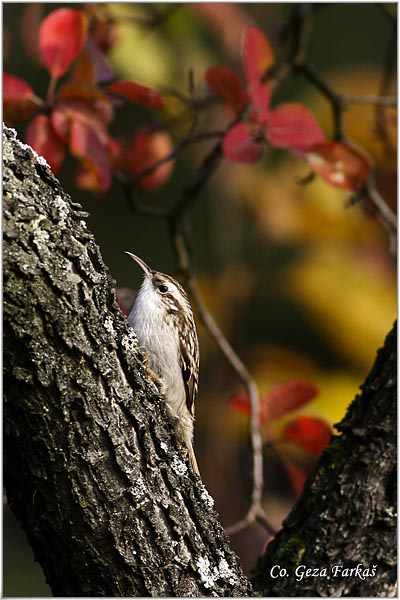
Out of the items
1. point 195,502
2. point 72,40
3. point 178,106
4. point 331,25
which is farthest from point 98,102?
point 331,25

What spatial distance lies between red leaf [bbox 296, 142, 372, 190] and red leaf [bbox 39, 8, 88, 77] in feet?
3.40

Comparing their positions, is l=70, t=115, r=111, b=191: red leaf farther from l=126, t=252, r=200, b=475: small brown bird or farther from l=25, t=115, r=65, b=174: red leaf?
l=126, t=252, r=200, b=475: small brown bird

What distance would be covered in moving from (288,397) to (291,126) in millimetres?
1147

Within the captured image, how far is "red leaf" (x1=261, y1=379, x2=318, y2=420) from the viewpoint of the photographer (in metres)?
3.46

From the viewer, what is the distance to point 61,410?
222 cm

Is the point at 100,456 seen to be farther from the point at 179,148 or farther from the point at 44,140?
the point at 179,148

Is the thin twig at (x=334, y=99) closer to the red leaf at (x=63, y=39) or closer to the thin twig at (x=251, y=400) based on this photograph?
the thin twig at (x=251, y=400)

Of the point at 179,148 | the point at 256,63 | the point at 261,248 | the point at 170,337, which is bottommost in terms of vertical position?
the point at 261,248

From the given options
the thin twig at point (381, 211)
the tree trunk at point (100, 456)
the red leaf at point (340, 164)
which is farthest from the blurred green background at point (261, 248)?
the tree trunk at point (100, 456)

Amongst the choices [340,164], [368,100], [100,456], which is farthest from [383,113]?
[100,456]

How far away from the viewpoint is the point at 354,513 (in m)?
2.61

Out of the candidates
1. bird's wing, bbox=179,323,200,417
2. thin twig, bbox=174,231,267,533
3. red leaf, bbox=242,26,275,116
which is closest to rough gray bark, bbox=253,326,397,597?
thin twig, bbox=174,231,267,533

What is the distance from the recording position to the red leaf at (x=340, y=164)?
3.40 metres

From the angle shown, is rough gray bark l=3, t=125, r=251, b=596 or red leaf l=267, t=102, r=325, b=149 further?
red leaf l=267, t=102, r=325, b=149
